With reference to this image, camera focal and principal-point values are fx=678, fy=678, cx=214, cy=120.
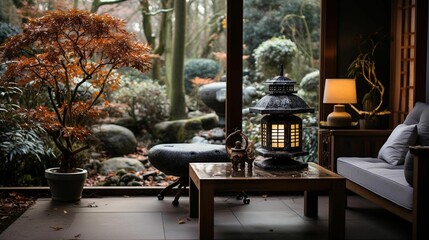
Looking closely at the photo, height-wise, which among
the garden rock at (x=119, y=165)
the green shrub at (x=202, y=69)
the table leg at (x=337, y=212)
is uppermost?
the green shrub at (x=202, y=69)

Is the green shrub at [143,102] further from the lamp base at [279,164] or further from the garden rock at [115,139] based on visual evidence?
the lamp base at [279,164]

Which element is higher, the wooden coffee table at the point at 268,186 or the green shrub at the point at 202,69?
the green shrub at the point at 202,69

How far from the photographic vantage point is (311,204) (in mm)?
5848

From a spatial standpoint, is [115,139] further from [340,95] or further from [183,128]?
[340,95]

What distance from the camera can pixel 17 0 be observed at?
8.43m

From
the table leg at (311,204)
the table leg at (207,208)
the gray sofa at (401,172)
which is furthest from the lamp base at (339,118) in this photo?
the table leg at (207,208)

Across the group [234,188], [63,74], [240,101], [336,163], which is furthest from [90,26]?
[336,163]

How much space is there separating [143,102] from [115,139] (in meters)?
0.95

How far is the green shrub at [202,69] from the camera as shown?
33.0 feet

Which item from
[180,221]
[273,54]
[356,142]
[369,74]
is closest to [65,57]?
[180,221]

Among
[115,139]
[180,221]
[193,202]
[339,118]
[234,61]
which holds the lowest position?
[180,221]

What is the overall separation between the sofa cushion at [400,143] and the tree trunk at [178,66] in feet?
14.1

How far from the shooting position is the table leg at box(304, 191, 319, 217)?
19.2 feet

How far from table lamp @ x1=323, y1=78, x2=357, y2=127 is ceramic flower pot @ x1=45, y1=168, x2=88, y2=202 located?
249 centimetres
